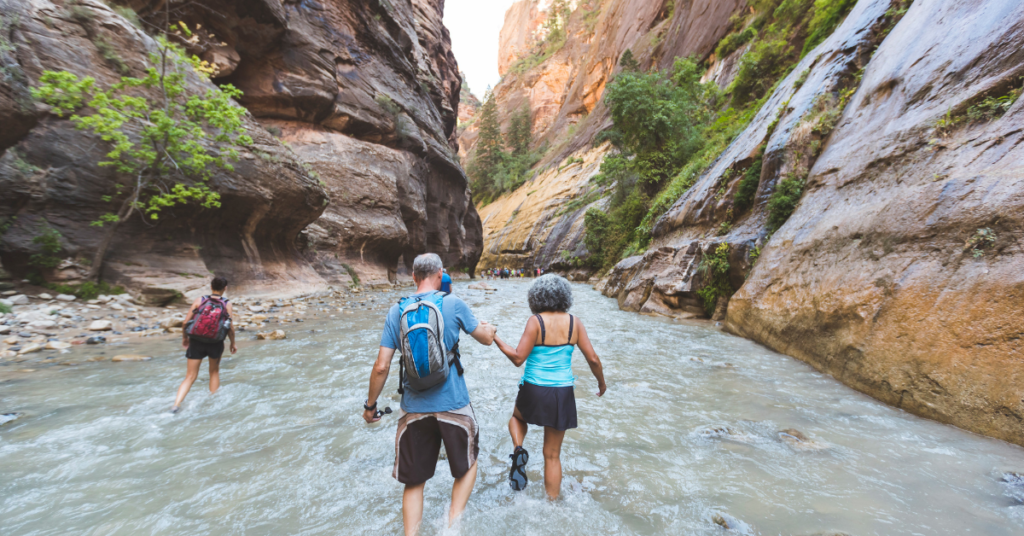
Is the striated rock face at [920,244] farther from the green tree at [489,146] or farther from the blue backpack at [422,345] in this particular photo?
the green tree at [489,146]

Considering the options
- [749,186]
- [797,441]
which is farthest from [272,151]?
[797,441]

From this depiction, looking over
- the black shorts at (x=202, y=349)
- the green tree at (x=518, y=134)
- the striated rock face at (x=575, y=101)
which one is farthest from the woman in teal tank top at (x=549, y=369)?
the green tree at (x=518, y=134)

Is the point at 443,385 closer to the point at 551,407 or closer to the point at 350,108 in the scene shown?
the point at 551,407

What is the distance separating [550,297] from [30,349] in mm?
7931

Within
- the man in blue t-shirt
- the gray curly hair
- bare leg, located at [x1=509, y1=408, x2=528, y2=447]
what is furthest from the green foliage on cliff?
the man in blue t-shirt

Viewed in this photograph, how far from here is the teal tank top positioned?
8.61ft

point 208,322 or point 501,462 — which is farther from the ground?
point 208,322

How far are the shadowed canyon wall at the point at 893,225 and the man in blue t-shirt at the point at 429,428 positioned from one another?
417cm

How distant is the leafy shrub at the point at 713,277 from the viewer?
8.48 m

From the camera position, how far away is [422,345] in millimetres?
2086

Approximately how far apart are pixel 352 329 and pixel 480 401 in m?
4.76

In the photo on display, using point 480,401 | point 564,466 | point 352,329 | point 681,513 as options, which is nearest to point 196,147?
point 352,329

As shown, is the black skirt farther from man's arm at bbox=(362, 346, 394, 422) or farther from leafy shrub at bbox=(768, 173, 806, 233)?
leafy shrub at bbox=(768, 173, 806, 233)

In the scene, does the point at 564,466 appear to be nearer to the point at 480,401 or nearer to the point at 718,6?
the point at 480,401
